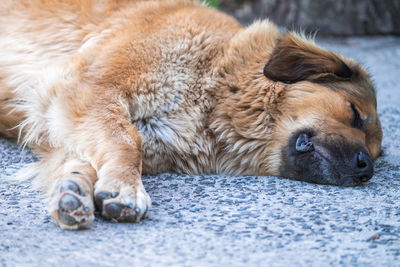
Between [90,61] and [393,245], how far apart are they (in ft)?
6.78

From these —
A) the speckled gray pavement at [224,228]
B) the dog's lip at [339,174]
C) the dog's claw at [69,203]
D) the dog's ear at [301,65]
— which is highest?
the dog's ear at [301,65]

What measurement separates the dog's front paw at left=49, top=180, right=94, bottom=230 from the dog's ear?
1536 mm

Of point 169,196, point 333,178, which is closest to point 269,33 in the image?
point 333,178

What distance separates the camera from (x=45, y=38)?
12.7 feet

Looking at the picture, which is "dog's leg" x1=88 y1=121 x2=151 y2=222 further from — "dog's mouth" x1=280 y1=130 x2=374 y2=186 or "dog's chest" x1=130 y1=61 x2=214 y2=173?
"dog's mouth" x1=280 y1=130 x2=374 y2=186

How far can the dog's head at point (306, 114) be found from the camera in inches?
128

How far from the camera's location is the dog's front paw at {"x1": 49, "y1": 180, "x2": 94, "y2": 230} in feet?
8.00

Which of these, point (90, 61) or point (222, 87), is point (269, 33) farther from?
point (90, 61)

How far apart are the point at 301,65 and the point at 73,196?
5.78ft

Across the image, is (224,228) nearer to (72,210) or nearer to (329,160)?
(72,210)

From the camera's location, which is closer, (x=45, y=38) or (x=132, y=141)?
(x=132, y=141)

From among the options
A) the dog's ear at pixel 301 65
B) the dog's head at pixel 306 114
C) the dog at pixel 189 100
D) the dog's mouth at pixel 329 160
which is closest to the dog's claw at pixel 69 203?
the dog at pixel 189 100

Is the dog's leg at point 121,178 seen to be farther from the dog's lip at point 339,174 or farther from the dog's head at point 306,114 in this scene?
the dog's lip at point 339,174

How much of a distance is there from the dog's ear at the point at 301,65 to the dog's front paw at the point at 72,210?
60.5 inches
